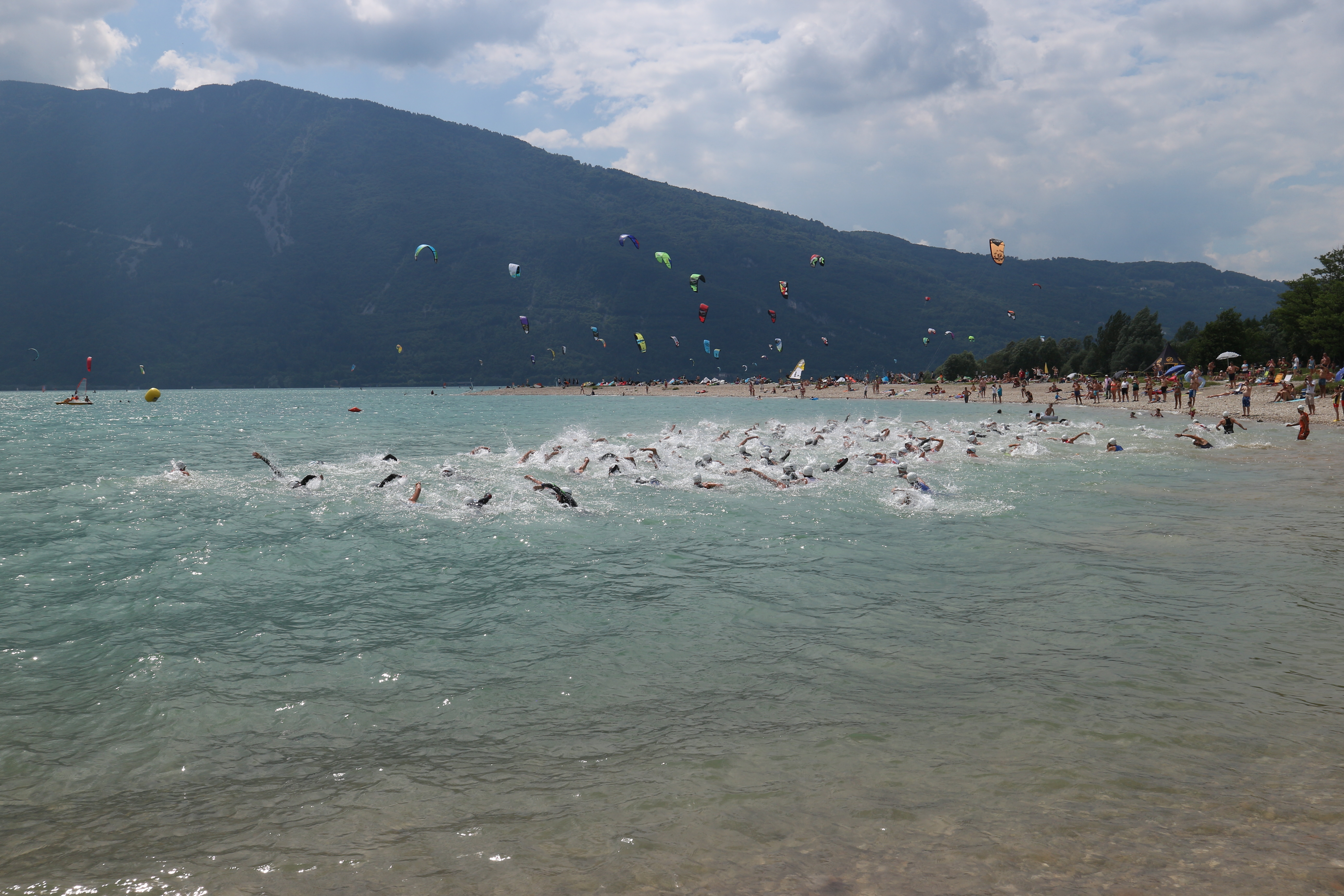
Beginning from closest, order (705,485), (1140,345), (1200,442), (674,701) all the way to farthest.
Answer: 1. (674,701)
2. (705,485)
3. (1200,442)
4. (1140,345)

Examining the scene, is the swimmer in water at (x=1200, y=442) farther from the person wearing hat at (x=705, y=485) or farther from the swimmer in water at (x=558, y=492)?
the swimmer in water at (x=558, y=492)

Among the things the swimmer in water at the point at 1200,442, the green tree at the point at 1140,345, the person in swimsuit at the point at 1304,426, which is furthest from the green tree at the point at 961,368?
the swimmer in water at the point at 1200,442

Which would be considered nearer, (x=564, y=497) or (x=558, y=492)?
(x=564, y=497)

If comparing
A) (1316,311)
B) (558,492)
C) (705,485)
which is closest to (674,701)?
(558,492)

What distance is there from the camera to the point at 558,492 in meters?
17.4

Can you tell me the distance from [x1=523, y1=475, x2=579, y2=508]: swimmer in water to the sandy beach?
4450 centimetres

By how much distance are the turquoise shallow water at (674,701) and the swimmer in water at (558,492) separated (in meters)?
0.66

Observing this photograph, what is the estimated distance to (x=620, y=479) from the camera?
2181 centimetres

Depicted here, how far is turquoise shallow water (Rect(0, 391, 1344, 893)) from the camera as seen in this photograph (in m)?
4.39

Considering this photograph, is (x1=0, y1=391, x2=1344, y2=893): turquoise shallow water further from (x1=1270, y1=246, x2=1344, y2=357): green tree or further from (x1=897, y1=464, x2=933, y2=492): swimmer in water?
(x1=1270, y1=246, x2=1344, y2=357): green tree

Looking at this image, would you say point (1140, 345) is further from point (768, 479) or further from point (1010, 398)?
point (768, 479)

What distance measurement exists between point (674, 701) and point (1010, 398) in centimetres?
8888

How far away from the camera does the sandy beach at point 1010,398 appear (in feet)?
156

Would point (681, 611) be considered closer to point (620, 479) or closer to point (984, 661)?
point (984, 661)
